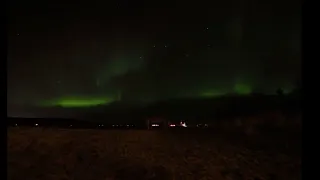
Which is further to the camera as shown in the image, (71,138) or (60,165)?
(71,138)

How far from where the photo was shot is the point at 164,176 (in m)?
11.1

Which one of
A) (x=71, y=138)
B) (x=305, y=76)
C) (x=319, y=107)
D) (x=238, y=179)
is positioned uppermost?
(x=305, y=76)

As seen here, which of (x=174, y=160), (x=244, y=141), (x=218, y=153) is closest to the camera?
(x=174, y=160)

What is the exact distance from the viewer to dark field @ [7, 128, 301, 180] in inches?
446

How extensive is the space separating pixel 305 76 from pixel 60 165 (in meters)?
10.7

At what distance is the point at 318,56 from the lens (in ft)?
6.95

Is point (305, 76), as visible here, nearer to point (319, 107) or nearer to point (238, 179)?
point (319, 107)

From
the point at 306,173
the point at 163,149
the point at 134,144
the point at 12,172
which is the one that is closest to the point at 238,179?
the point at 163,149

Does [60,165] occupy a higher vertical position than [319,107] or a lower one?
lower

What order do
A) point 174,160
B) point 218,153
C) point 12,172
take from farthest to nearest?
point 218,153 → point 174,160 → point 12,172

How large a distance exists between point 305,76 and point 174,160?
10876 mm

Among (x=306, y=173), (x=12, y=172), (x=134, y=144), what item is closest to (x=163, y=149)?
(x=134, y=144)

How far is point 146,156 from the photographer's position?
13.0 metres

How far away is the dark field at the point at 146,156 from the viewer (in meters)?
11.3
